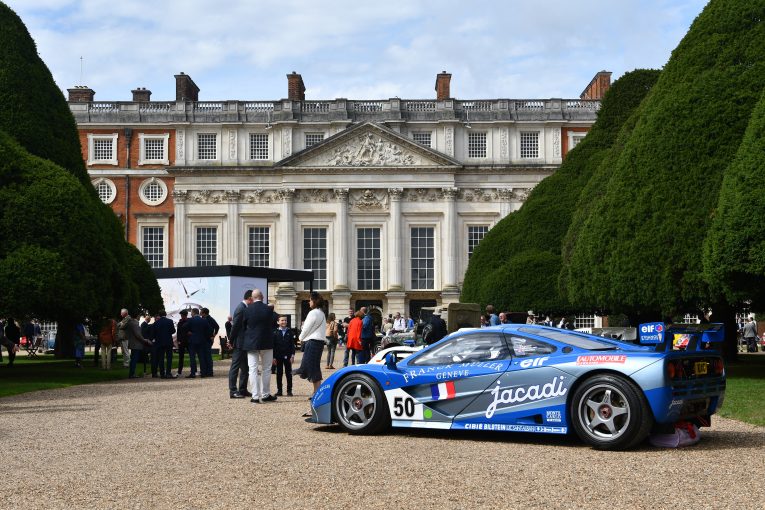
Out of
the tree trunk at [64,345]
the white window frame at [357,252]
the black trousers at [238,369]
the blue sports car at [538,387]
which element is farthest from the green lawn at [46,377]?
the white window frame at [357,252]

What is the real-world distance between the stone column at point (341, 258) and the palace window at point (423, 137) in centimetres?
532

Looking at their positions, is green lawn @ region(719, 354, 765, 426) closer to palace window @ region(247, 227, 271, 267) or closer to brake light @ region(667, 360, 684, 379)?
brake light @ region(667, 360, 684, 379)

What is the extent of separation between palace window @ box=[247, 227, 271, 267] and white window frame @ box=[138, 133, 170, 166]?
6469 millimetres

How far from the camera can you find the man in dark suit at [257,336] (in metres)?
14.1

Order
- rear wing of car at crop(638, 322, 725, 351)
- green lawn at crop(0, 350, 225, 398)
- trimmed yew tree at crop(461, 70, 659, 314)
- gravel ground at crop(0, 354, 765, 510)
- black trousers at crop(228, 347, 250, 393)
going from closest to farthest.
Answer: gravel ground at crop(0, 354, 765, 510) < rear wing of car at crop(638, 322, 725, 351) < black trousers at crop(228, 347, 250, 393) < green lawn at crop(0, 350, 225, 398) < trimmed yew tree at crop(461, 70, 659, 314)

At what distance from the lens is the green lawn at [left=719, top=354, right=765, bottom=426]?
11.7 meters

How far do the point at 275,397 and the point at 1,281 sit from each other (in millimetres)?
7180

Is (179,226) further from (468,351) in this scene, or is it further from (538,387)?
(538,387)

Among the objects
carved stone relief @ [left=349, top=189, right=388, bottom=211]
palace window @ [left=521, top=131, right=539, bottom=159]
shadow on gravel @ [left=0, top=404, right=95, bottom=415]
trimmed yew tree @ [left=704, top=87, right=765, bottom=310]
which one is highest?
palace window @ [left=521, top=131, right=539, bottom=159]

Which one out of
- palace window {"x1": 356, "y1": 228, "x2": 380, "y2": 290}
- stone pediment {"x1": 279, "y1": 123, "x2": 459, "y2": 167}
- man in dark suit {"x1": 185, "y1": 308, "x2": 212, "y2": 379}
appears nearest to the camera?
man in dark suit {"x1": 185, "y1": 308, "x2": 212, "y2": 379}

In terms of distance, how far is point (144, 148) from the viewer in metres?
55.2

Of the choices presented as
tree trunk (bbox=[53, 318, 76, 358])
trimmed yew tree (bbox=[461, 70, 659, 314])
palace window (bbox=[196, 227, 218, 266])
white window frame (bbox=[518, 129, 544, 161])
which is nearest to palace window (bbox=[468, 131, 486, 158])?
white window frame (bbox=[518, 129, 544, 161])

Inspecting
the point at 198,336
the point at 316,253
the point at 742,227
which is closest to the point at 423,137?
the point at 316,253

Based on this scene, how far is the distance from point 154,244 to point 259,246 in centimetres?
612
